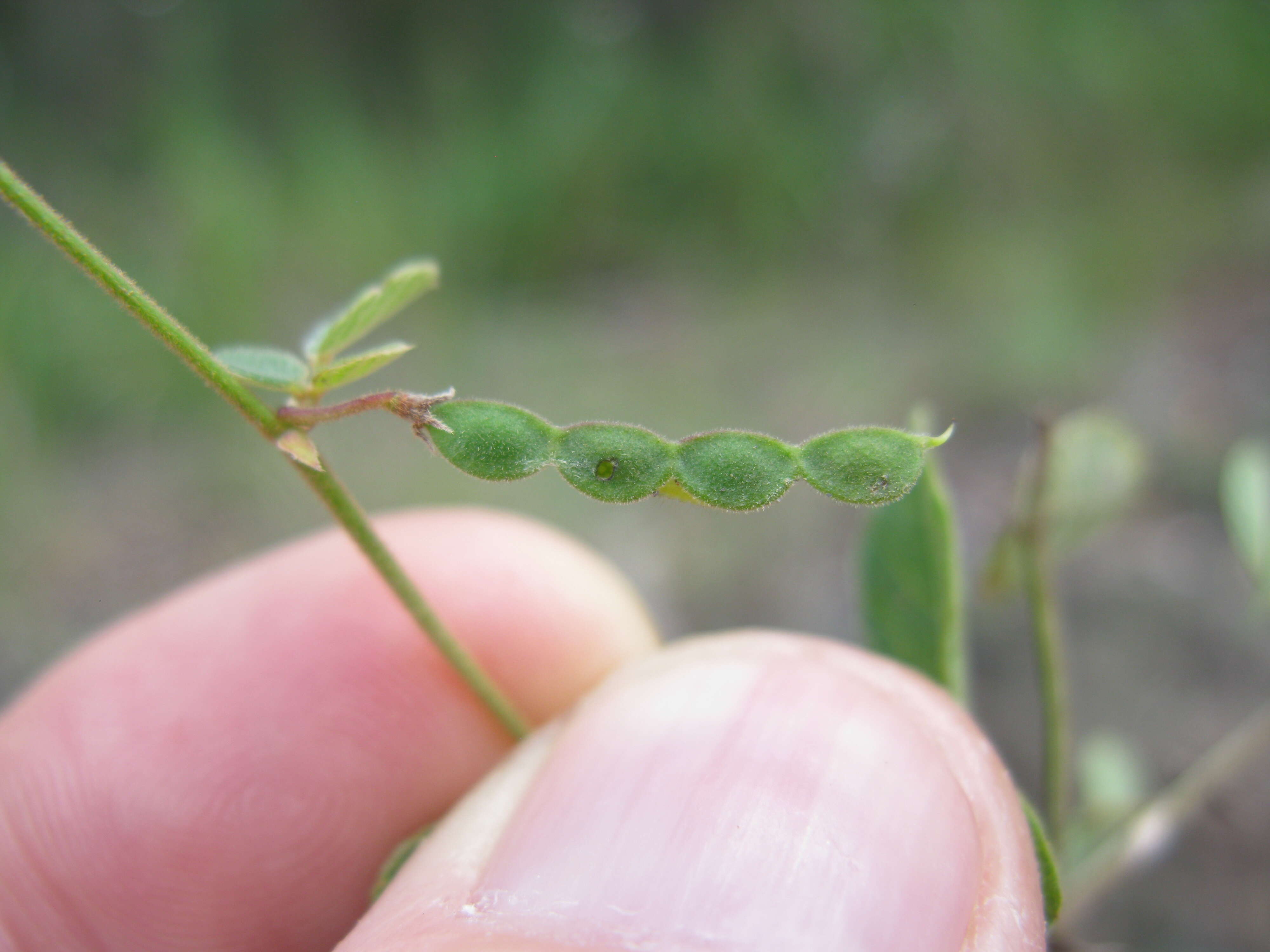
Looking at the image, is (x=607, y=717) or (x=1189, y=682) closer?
(x=607, y=717)

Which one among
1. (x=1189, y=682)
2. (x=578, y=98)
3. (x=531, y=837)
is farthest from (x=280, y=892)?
(x=578, y=98)

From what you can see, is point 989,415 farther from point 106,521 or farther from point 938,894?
point 106,521

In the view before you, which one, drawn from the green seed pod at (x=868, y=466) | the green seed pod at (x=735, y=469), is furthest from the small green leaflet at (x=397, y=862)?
the green seed pod at (x=868, y=466)

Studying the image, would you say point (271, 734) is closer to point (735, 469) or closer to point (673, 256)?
point (735, 469)

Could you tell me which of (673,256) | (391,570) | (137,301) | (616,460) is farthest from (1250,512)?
(673,256)

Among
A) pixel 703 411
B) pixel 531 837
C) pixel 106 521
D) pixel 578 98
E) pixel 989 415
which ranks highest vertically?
pixel 578 98
